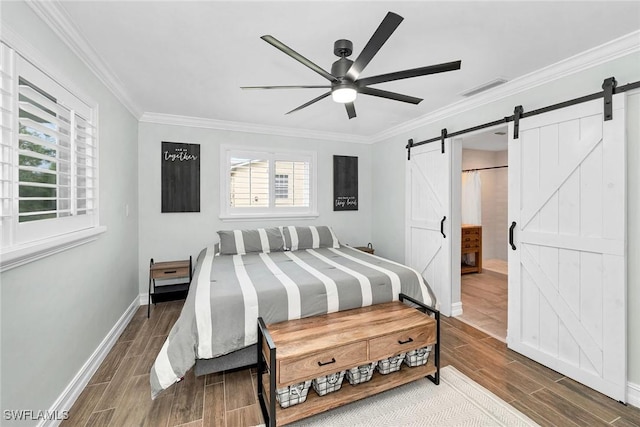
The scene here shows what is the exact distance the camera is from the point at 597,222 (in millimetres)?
2100

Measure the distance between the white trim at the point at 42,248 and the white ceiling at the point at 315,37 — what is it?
1.42 meters

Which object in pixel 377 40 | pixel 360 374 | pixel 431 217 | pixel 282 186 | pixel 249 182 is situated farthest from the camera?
pixel 282 186

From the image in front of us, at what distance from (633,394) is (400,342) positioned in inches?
64.9

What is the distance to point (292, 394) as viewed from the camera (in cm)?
173

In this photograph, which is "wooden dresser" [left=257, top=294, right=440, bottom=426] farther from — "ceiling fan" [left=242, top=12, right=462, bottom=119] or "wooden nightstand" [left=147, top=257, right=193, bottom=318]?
"wooden nightstand" [left=147, top=257, right=193, bottom=318]

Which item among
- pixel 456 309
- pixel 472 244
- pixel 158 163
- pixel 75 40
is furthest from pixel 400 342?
pixel 472 244

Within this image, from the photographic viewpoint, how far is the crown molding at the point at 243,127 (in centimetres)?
380

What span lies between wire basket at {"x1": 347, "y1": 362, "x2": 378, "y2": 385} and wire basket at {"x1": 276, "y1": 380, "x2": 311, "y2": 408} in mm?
333

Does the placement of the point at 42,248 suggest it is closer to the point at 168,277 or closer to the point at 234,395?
the point at 234,395

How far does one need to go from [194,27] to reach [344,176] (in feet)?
10.9

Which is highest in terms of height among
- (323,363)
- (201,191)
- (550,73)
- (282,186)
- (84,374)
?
(550,73)

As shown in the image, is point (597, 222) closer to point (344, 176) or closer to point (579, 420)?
point (579, 420)

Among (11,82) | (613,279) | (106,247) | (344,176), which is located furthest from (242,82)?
(613,279)

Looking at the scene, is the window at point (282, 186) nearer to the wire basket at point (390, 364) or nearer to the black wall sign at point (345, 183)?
the black wall sign at point (345, 183)
